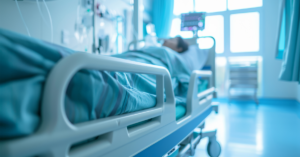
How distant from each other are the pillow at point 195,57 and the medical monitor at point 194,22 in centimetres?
54

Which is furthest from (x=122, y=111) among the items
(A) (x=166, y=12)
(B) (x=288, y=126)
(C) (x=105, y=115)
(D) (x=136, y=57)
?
(A) (x=166, y=12)

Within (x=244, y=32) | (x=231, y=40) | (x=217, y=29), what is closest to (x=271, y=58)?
(x=244, y=32)

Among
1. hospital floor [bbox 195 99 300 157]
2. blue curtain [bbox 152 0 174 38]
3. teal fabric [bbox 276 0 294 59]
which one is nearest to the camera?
hospital floor [bbox 195 99 300 157]

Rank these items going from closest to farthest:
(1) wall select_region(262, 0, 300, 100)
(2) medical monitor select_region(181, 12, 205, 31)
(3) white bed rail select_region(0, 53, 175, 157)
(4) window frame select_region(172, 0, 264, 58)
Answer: (3) white bed rail select_region(0, 53, 175, 157) → (2) medical monitor select_region(181, 12, 205, 31) → (1) wall select_region(262, 0, 300, 100) → (4) window frame select_region(172, 0, 264, 58)

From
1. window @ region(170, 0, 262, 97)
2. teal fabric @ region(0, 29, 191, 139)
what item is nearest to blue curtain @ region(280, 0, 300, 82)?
teal fabric @ region(0, 29, 191, 139)

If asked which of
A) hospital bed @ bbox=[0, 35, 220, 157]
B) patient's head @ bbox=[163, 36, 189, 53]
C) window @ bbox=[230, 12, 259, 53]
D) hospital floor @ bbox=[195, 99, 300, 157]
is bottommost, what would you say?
hospital floor @ bbox=[195, 99, 300, 157]

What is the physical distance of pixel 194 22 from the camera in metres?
2.35

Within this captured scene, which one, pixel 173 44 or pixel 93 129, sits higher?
pixel 173 44

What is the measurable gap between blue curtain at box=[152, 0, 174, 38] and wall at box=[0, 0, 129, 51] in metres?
2.79

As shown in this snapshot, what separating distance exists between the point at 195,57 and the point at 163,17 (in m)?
3.53

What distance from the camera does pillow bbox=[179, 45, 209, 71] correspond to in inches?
66.4

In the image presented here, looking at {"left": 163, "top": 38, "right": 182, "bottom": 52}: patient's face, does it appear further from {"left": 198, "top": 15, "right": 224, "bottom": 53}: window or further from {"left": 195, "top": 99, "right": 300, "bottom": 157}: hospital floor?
{"left": 198, "top": 15, "right": 224, "bottom": 53}: window

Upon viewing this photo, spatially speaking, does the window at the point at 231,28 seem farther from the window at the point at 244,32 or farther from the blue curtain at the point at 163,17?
the blue curtain at the point at 163,17

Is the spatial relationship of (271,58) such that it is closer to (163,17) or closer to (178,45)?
(163,17)
